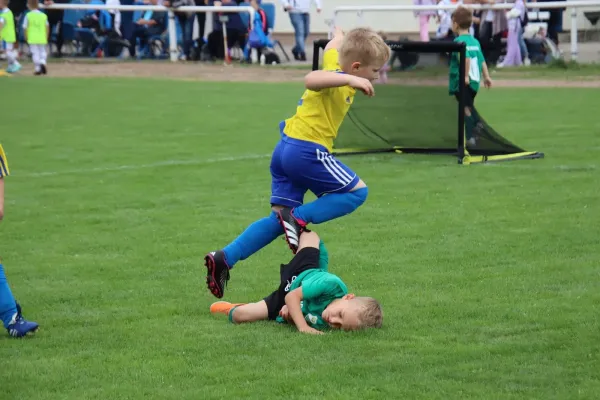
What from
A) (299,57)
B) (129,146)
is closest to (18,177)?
(129,146)

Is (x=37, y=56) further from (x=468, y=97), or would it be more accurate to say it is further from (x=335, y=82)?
(x=335, y=82)

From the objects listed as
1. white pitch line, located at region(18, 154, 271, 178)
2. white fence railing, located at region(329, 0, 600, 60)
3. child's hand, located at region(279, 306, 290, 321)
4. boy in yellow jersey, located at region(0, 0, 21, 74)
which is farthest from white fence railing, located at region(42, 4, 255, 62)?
child's hand, located at region(279, 306, 290, 321)

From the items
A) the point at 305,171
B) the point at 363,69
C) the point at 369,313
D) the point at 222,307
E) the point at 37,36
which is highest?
the point at 363,69

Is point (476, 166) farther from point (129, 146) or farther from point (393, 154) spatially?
point (129, 146)

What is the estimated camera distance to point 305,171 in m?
6.28

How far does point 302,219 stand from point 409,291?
34.4 inches

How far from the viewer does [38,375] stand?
17.0 ft

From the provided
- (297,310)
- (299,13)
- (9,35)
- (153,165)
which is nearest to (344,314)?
(297,310)

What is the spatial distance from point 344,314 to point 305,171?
0.93m

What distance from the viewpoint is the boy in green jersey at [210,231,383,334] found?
19.0 feet

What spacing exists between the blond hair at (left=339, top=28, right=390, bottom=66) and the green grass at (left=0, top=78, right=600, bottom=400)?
4.71ft

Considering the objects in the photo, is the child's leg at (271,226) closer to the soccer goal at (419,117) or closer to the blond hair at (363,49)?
the blond hair at (363,49)

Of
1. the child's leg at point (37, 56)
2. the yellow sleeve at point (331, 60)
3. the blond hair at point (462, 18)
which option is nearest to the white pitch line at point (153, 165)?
the blond hair at point (462, 18)

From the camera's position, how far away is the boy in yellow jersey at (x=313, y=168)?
6.21 meters
